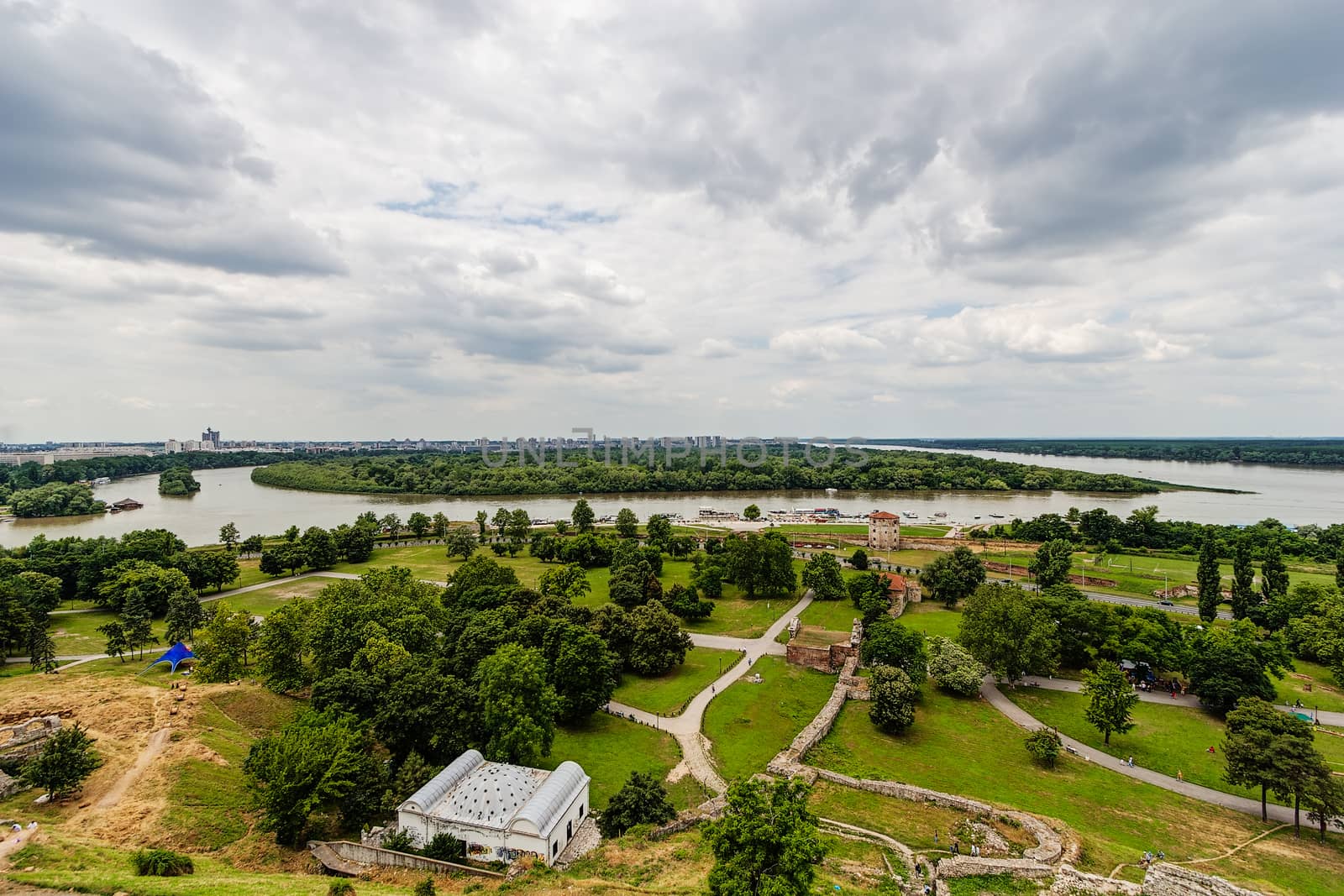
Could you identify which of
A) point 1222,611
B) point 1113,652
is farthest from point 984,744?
point 1222,611

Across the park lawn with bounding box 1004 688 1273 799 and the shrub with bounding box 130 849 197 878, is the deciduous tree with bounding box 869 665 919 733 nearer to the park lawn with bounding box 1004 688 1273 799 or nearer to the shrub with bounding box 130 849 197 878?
the park lawn with bounding box 1004 688 1273 799

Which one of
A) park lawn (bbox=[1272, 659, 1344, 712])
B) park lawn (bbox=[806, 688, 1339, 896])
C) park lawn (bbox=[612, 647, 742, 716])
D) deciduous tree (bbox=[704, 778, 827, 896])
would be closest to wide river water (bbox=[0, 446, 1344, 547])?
park lawn (bbox=[1272, 659, 1344, 712])

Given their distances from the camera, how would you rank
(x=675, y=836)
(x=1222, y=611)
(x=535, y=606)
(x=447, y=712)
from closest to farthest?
(x=675, y=836) → (x=447, y=712) → (x=535, y=606) → (x=1222, y=611)

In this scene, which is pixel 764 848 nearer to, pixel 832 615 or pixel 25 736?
pixel 25 736

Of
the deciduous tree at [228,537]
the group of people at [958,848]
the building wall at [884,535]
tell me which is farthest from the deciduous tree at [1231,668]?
the deciduous tree at [228,537]

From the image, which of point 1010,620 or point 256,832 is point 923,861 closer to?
point 1010,620

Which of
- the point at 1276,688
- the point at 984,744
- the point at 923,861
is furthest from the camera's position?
the point at 1276,688
